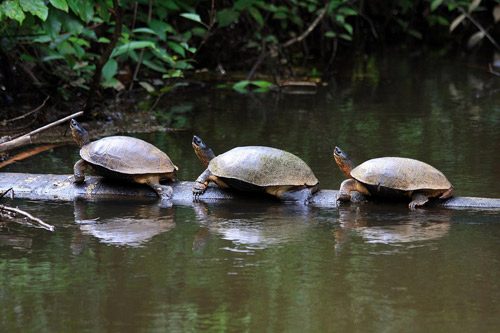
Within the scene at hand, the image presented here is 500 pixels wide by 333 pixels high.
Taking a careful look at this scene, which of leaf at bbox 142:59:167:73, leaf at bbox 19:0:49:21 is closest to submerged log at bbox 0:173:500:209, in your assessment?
leaf at bbox 19:0:49:21

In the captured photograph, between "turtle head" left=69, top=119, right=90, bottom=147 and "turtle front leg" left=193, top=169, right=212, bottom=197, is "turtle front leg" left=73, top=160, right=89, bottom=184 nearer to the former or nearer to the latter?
"turtle head" left=69, top=119, right=90, bottom=147

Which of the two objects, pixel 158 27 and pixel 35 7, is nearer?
pixel 35 7

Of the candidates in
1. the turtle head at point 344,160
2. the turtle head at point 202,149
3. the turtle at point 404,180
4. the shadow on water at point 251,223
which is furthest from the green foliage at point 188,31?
the turtle at point 404,180

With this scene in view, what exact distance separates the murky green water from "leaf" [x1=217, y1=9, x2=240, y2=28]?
3.93 metres

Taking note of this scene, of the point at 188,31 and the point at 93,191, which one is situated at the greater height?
the point at 188,31

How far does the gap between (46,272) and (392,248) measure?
167cm

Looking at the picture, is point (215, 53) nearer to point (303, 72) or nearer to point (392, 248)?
point (303, 72)

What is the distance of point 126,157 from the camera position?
17.4 ft

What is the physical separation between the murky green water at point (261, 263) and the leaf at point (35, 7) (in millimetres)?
1089

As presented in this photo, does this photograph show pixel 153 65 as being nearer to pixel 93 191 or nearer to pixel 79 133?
pixel 79 133

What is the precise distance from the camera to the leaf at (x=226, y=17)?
10.5 meters

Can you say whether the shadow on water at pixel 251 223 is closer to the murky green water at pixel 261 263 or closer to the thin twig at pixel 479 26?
the murky green water at pixel 261 263

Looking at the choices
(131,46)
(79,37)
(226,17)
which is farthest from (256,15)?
(131,46)

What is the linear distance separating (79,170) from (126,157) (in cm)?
36
